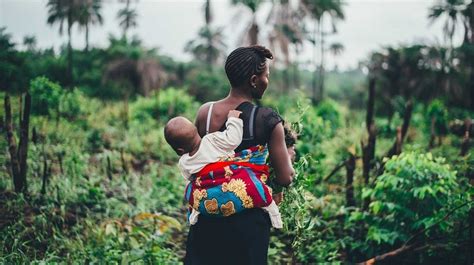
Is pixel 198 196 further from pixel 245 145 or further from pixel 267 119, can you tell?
pixel 267 119

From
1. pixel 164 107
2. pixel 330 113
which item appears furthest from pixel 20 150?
pixel 330 113

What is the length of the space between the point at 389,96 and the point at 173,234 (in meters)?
18.2

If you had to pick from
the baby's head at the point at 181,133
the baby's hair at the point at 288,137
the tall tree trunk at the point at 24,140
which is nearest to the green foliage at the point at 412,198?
the baby's hair at the point at 288,137

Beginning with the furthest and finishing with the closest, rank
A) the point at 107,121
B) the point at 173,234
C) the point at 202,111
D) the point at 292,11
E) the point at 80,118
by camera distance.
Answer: the point at 292,11
the point at 107,121
the point at 80,118
the point at 173,234
the point at 202,111

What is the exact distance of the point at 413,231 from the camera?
4121mm

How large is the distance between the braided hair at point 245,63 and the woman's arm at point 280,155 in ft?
0.88

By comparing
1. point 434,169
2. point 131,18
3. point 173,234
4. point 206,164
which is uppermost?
point 131,18

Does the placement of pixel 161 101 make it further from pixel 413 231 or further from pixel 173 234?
pixel 413 231

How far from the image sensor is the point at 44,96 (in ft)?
26.1

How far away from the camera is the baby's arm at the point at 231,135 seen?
199 cm

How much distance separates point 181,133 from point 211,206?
35 centimetres

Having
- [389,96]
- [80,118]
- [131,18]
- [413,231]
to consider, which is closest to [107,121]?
[80,118]

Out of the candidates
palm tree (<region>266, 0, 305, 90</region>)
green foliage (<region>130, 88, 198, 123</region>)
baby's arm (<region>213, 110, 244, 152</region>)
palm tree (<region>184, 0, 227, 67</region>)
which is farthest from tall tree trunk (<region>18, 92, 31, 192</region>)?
palm tree (<region>184, 0, 227, 67</region>)

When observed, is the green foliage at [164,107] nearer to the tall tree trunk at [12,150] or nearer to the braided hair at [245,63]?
the tall tree trunk at [12,150]
